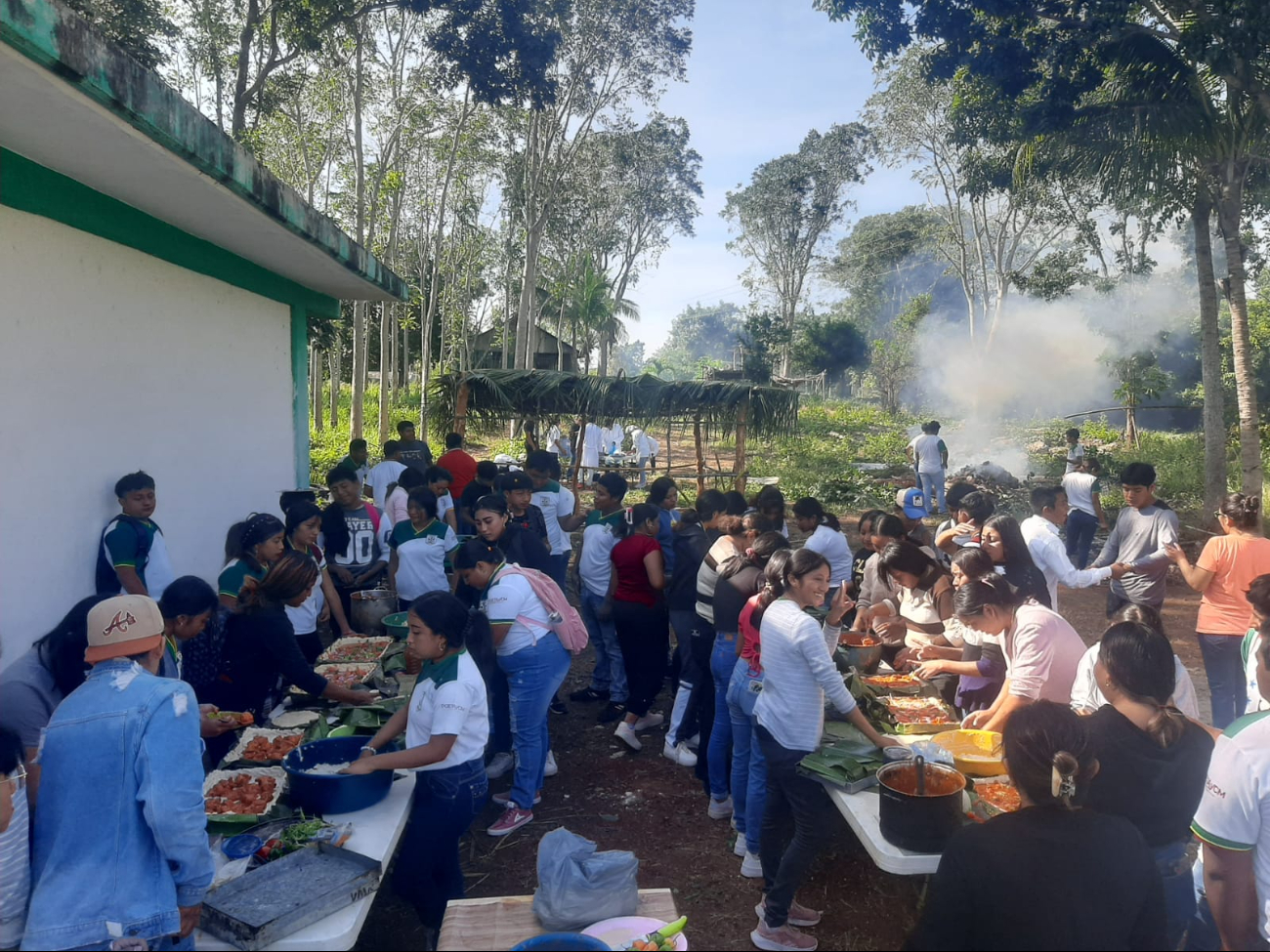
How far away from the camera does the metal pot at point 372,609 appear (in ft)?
20.7

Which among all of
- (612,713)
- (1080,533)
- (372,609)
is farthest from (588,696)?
(1080,533)

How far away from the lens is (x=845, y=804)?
11.8 feet

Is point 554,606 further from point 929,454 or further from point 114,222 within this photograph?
point 929,454

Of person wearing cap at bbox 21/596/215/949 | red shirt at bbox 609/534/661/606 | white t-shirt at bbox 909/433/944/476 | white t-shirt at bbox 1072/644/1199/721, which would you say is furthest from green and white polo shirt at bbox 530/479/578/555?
white t-shirt at bbox 909/433/944/476

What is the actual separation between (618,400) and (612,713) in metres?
6.41

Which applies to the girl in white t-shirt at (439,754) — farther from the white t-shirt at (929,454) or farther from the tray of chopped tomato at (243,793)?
the white t-shirt at (929,454)

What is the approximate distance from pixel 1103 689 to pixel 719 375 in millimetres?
21865

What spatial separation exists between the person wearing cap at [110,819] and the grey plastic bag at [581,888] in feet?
3.56

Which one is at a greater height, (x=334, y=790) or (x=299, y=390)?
(x=299, y=390)

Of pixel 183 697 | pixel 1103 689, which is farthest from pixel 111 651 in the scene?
pixel 1103 689

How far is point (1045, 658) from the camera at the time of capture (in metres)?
3.78

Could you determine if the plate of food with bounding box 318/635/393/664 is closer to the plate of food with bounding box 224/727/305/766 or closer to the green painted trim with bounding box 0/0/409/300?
the plate of food with bounding box 224/727/305/766

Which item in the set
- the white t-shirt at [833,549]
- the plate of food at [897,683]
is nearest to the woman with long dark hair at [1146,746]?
the plate of food at [897,683]

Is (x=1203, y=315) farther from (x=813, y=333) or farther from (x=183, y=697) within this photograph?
(x=813, y=333)
